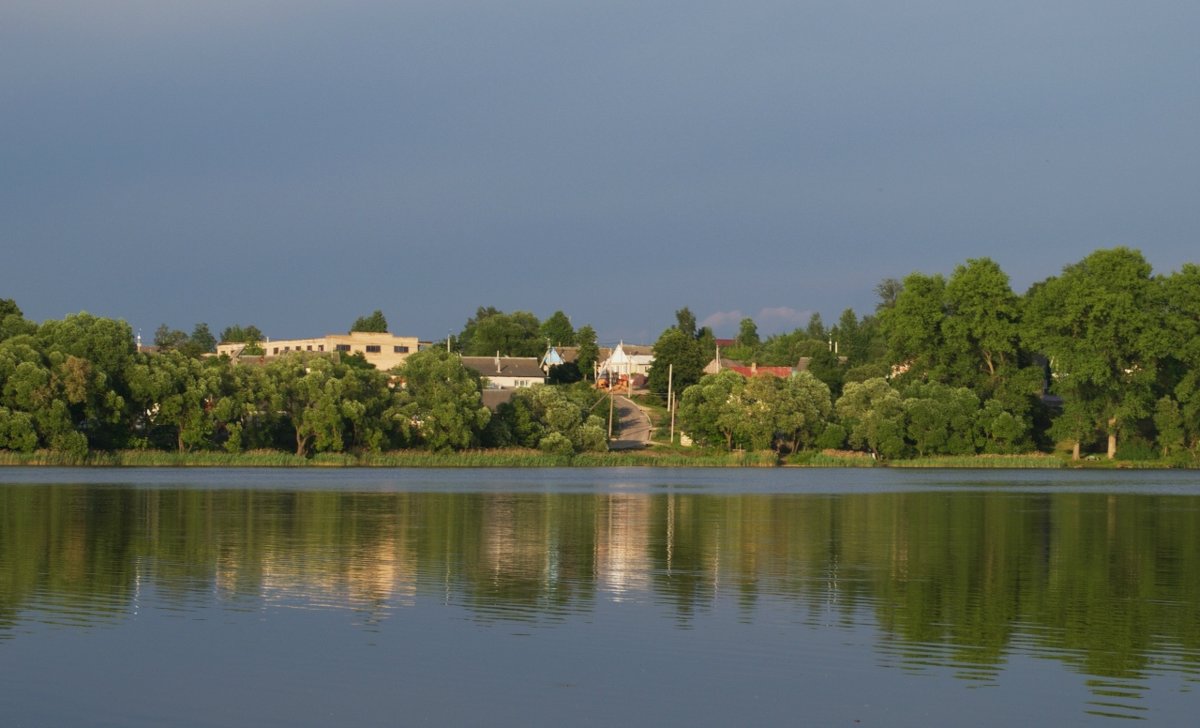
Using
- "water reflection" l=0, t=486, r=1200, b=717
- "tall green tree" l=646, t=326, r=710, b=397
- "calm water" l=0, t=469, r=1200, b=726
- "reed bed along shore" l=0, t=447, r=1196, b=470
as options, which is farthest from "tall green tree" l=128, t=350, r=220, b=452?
"tall green tree" l=646, t=326, r=710, b=397

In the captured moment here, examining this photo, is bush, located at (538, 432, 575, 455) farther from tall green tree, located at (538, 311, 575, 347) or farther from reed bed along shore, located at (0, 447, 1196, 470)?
tall green tree, located at (538, 311, 575, 347)

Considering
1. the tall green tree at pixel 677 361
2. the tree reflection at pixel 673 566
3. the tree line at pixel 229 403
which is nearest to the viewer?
the tree reflection at pixel 673 566

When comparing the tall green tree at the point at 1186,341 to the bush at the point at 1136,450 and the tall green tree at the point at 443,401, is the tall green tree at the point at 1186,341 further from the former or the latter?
the tall green tree at the point at 443,401

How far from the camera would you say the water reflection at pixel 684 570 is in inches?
703

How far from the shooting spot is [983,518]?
3997 centimetres

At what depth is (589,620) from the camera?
61.3ft

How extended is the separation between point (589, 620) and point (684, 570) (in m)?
6.44

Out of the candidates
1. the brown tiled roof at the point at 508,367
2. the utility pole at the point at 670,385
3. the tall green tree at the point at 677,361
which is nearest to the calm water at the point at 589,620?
the utility pole at the point at 670,385

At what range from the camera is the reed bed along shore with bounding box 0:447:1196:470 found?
78.1 meters

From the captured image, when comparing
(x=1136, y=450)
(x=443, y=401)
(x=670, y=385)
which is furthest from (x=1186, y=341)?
(x=443, y=401)

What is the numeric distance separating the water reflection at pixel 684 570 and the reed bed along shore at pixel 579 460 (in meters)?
35.3

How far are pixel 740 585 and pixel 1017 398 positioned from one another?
7512 centimetres

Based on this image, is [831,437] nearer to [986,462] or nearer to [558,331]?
[986,462]

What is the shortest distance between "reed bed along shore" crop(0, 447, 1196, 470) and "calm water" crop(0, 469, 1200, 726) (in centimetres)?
3991
